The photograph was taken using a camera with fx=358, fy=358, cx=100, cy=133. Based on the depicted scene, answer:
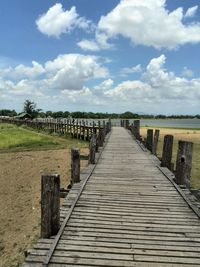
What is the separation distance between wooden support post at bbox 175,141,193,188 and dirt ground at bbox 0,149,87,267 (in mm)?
4610

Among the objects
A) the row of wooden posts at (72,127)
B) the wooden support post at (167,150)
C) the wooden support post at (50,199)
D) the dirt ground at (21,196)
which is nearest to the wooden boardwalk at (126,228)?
the wooden support post at (50,199)

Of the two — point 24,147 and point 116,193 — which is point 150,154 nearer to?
point 116,193


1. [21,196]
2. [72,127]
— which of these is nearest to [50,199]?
[21,196]

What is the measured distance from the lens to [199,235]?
6.11 m

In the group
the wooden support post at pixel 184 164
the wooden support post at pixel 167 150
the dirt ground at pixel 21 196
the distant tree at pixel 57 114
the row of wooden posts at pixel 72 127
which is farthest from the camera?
the distant tree at pixel 57 114

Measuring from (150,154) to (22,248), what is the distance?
7740 millimetres

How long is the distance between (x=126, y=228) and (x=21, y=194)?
10120 millimetres

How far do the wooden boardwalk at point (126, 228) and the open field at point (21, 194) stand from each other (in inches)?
113

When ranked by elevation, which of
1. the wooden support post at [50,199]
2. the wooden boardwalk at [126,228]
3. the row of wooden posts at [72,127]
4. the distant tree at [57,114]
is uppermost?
the wooden support post at [50,199]

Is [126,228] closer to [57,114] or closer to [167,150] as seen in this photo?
[167,150]

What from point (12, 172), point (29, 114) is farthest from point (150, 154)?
point (29, 114)

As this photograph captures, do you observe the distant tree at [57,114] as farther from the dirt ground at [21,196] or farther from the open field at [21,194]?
the dirt ground at [21,196]

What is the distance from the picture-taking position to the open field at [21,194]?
1045cm

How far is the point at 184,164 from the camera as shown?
959 cm
